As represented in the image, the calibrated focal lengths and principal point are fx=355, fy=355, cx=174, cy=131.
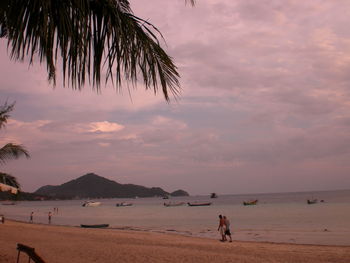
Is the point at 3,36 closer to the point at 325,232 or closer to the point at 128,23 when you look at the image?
the point at 128,23

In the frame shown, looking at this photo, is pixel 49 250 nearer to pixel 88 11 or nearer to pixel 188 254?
pixel 188 254

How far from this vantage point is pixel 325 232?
26.3m

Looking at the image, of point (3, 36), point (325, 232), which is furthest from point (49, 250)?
point (325, 232)

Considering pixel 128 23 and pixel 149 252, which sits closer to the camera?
pixel 128 23

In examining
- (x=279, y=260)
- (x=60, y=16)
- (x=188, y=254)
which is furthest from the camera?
(x=188, y=254)

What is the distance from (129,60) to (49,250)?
13.8 meters

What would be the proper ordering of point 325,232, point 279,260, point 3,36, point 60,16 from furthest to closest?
point 325,232 < point 279,260 < point 3,36 < point 60,16

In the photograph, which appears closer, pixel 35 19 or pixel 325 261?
pixel 35 19

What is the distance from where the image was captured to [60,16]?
6.86 ft

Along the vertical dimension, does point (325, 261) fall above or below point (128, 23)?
below

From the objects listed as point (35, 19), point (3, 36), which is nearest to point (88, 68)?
point (35, 19)

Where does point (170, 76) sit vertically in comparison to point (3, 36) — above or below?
below

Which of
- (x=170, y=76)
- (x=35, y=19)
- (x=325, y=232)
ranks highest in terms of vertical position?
(x=35, y=19)

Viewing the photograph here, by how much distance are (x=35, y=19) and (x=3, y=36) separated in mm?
562
